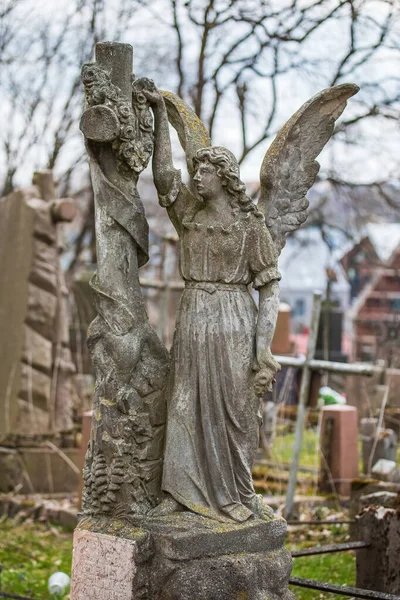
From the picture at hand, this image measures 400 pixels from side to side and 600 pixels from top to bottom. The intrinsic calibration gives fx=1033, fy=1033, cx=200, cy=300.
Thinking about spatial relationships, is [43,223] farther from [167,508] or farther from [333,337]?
[333,337]

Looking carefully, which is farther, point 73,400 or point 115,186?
point 73,400

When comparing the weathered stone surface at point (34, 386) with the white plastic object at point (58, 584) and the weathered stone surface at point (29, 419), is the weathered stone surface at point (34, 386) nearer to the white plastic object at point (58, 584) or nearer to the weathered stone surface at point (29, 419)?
the weathered stone surface at point (29, 419)

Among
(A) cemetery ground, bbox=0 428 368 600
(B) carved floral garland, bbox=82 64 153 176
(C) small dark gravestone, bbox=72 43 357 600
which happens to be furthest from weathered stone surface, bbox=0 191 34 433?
(B) carved floral garland, bbox=82 64 153 176

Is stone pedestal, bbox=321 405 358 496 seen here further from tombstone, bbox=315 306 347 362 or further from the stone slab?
tombstone, bbox=315 306 347 362

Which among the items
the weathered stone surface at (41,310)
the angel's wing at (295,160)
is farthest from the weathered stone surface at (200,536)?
the weathered stone surface at (41,310)

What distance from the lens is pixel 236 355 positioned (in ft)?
17.9

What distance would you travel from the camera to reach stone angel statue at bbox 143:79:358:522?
17.8 ft

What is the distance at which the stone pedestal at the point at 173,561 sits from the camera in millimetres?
5234

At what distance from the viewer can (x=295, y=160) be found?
600 centimetres

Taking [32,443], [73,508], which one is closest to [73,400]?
[32,443]

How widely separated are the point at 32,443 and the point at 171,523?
6013 millimetres

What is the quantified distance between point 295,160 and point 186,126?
2.23 feet

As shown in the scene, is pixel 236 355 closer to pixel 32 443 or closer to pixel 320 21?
pixel 32 443

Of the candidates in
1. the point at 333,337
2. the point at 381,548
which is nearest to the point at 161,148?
the point at 381,548
